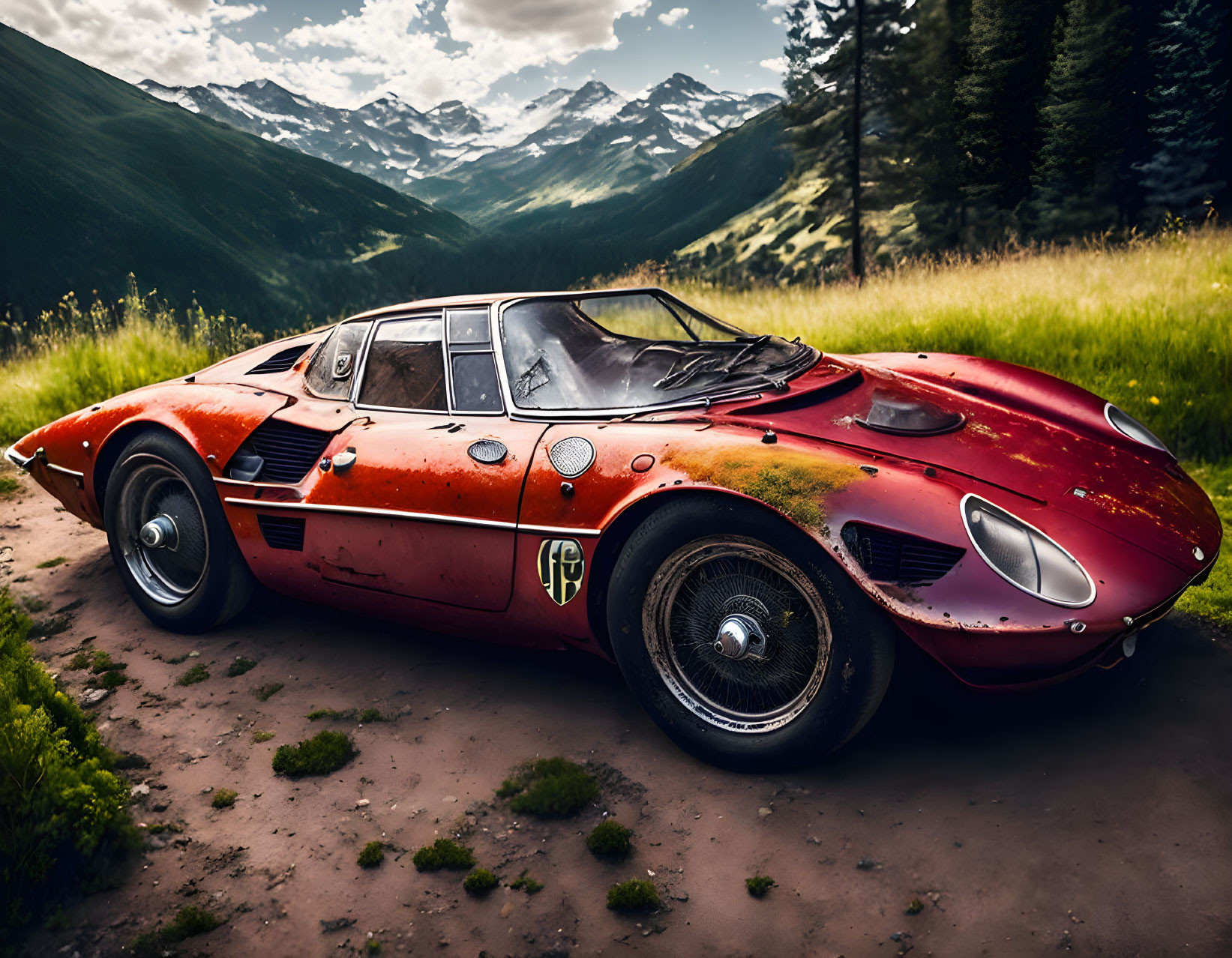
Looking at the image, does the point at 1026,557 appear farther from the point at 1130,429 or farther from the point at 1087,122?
the point at 1087,122

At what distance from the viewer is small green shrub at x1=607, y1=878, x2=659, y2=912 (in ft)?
6.31

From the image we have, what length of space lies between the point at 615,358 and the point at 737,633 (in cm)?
136

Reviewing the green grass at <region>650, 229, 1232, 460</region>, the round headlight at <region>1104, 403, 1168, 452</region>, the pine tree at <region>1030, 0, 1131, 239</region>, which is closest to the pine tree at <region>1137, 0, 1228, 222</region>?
the pine tree at <region>1030, 0, 1131, 239</region>

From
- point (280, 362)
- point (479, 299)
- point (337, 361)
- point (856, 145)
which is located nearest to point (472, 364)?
point (479, 299)

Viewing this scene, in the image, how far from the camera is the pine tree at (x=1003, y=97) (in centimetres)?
2103

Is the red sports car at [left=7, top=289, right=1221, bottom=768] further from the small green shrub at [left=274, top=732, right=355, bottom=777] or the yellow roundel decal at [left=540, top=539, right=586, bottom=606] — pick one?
the small green shrub at [left=274, top=732, right=355, bottom=777]

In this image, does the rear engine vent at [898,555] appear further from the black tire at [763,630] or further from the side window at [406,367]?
the side window at [406,367]

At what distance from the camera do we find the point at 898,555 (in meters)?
2.13

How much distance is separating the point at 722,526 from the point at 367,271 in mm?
69213

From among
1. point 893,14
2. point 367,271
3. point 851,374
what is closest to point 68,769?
point 851,374

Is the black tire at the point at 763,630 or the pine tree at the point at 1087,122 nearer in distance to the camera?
the black tire at the point at 763,630

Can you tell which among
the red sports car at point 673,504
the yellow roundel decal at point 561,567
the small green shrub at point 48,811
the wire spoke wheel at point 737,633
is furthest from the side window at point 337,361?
the wire spoke wheel at point 737,633

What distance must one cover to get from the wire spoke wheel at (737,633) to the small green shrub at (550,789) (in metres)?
0.38

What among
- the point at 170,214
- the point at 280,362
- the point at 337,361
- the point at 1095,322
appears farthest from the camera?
the point at 170,214
